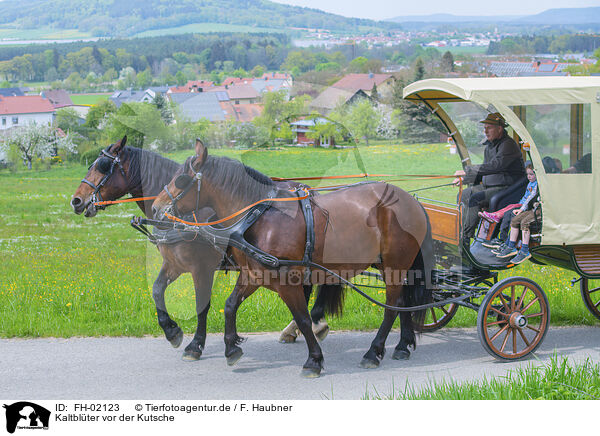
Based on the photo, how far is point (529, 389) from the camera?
15.5 ft

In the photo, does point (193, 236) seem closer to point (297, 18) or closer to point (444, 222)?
point (444, 222)

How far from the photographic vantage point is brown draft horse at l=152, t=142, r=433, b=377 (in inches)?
221

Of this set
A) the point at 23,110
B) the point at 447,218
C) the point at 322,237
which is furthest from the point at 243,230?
the point at 23,110

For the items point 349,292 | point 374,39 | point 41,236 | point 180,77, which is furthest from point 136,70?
point 349,292

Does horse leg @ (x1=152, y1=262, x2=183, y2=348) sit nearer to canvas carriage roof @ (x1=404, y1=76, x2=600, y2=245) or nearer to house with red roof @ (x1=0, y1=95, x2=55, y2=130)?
canvas carriage roof @ (x1=404, y1=76, x2=600, y2=245)

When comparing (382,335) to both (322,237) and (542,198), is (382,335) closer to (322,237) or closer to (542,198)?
(322,237)

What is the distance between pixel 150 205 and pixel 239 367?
182cm

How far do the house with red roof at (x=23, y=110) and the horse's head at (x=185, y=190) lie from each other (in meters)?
72.6

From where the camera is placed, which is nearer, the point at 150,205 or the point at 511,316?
the point at 511,316

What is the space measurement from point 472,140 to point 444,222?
1.40 meters

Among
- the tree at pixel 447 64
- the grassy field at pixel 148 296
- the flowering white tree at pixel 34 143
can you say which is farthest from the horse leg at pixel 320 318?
the flowering white tree at pixel 34 143

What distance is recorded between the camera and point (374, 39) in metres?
86.1

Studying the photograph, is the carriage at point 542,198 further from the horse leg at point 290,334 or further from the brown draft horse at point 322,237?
the horse leg at point 290,334
